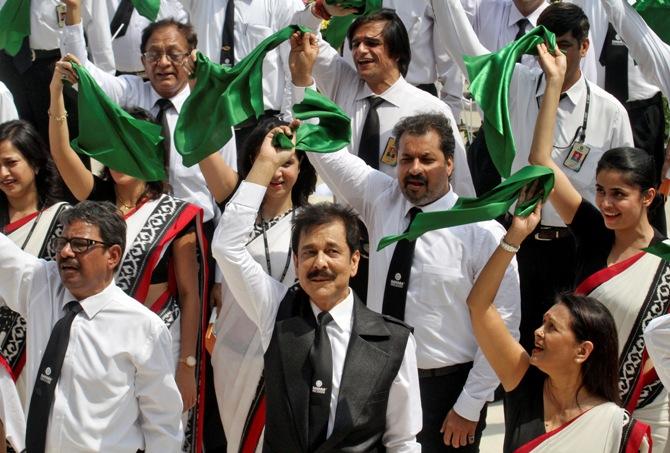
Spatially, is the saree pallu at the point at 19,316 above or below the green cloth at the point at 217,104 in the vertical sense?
below

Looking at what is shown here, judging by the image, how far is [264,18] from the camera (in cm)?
720

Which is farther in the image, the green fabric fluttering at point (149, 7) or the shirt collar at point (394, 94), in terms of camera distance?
the green fabric fluttering at point (149, 7)

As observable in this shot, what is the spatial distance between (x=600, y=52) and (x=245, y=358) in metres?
2.99

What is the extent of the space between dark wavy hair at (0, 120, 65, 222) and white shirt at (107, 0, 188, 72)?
233 centimetres

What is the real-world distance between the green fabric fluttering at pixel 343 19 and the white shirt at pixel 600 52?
1249 mm

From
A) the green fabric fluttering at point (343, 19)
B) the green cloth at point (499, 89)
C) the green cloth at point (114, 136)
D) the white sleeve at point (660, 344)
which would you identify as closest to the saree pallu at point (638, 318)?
the white sleeve at point (660, 344)

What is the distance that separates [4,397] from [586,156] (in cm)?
281

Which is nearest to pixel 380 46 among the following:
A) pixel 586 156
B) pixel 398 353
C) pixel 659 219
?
pixel 586 156

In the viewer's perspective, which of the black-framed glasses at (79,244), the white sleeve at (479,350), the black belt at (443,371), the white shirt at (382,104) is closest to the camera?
the black-framed glasses at (79,244)

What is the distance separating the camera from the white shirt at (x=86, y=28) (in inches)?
280

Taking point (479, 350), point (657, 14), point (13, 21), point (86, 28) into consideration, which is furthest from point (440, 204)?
point (86, 28)

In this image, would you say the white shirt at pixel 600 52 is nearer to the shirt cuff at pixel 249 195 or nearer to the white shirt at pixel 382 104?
the white shirt at pixel 382 104

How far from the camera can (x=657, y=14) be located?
653cm

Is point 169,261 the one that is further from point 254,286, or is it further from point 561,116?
point 561,116
